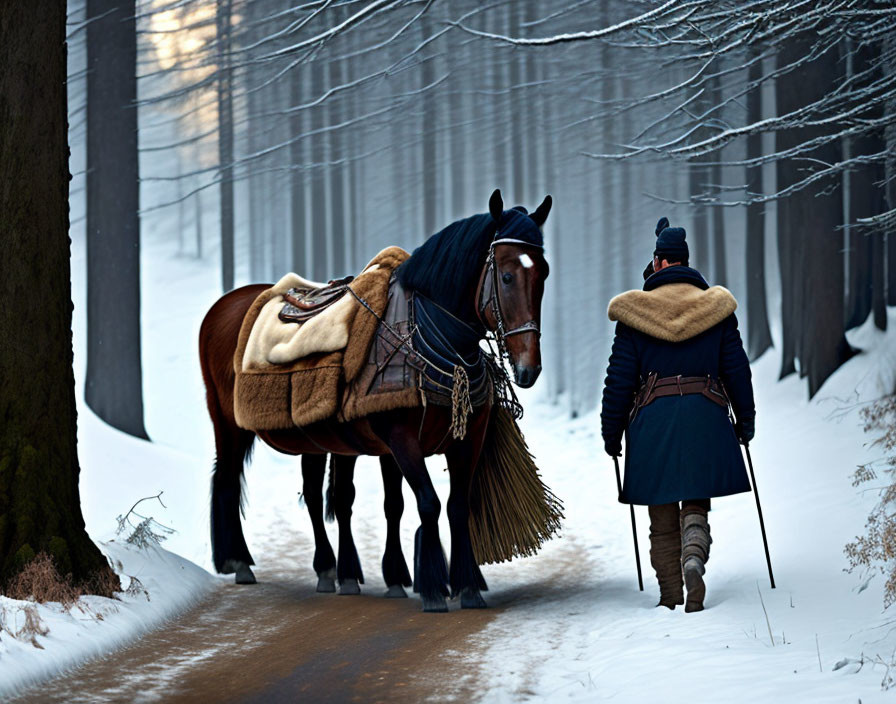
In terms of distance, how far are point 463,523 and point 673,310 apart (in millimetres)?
1886

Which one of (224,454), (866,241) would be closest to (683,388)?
(224,454)

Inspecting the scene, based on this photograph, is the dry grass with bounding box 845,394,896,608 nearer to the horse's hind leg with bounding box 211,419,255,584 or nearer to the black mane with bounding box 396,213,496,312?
the black mane with bounding box 396,213,496,312

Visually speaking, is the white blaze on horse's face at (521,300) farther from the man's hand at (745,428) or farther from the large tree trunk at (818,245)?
the large tree trunk at (818,245)

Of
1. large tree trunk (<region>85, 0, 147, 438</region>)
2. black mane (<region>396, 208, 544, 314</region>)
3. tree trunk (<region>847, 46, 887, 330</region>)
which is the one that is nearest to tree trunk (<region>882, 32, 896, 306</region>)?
tree trunk (<region>847, 46, 887, 330</region>)

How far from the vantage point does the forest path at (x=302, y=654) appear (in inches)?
180

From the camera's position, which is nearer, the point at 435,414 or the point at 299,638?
the point at 299,638

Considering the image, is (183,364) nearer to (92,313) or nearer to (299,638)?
(92,313)

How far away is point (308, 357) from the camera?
23.7ft

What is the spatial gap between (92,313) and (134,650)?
9.43m

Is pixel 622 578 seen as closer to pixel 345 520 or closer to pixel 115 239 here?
pixel 345 520

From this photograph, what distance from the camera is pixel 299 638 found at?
18.9ft

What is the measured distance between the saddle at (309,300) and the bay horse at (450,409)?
0.82 meters

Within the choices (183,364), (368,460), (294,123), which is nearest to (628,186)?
(294,123)

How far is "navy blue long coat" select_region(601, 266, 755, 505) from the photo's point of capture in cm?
571
